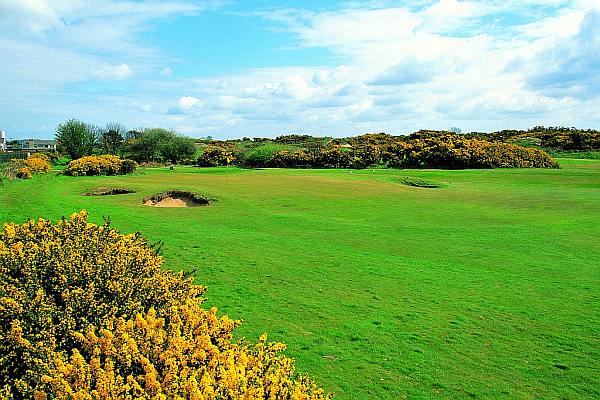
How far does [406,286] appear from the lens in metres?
10.4

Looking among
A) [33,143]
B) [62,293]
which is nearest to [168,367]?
[62,293]

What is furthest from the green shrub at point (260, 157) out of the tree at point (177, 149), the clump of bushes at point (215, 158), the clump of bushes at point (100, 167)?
the clump of bushes at point (100, 167)

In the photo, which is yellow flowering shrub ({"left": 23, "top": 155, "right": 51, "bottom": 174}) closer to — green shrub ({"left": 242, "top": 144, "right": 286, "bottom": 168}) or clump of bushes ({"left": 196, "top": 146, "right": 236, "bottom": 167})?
clump of bushes ({"left": 196, "top": 146, "right": 236, "bottom": 167})

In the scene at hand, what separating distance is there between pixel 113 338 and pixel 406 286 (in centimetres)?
692

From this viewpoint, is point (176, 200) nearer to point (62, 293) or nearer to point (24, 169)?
point (62, 293)

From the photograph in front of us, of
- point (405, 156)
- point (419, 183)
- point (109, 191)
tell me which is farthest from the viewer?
point (405, 156)

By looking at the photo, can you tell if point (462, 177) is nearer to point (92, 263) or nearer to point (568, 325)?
point (568, 325)

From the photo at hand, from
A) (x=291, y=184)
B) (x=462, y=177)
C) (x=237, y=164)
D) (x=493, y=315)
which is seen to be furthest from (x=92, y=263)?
(x=237, y=164)

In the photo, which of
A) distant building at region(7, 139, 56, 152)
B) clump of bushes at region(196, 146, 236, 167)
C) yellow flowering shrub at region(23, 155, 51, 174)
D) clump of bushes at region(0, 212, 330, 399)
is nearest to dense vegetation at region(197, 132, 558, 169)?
clump of bushes at region(196, 146, 236, 167)

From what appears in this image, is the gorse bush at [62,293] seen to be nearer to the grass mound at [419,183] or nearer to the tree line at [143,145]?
the grass mound at [419,183]

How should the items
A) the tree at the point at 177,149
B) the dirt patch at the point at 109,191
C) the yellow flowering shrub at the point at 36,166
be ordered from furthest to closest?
1. the tree at the point at 177,149
2. the yellow flowering shrub at the point at 36,166
3. the dirt patch at the point at 109,191

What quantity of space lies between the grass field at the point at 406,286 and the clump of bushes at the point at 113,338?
205 cm

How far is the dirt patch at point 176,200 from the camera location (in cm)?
2461

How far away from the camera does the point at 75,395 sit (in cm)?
371
